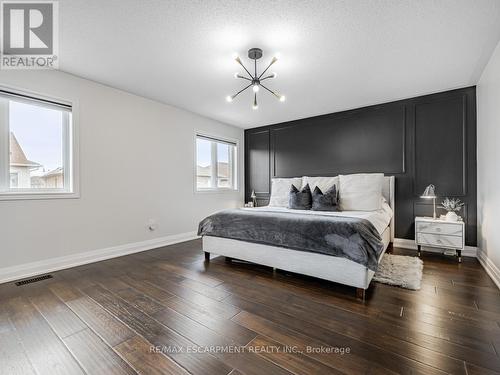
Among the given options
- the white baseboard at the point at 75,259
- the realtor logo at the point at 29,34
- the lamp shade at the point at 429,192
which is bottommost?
Answer: the white baseboard at the point at 75,259

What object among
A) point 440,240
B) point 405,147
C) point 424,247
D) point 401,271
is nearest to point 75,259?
point 401,271

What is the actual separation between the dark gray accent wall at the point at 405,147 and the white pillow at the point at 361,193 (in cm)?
61

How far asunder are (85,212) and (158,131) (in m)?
1.64

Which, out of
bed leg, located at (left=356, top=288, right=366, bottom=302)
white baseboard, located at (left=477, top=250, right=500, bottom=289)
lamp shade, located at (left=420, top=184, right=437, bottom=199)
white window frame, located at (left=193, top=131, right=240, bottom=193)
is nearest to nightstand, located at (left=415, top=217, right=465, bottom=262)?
white baseboard, located at (left=477, top=250, right=500, bottom=289)

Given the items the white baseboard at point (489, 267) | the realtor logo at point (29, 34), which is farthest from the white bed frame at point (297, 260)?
the realtor logo at point (29, 34)

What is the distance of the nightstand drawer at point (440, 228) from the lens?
9.94 ft

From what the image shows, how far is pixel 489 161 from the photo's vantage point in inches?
105

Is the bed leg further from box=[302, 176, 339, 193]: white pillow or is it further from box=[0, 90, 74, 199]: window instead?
box=[0, 90, 74, 199]: window

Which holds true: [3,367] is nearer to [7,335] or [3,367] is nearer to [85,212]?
[7,335]

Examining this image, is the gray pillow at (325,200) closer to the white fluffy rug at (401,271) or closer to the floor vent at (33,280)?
the white fluffy rug at (401,271)

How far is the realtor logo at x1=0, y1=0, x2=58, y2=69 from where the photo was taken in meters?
1.93

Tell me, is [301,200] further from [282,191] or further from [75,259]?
[75,259]

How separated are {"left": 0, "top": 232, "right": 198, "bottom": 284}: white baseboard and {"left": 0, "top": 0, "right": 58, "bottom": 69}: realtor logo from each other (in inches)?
86.0

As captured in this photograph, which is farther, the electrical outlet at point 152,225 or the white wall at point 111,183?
the electrical outlet at point 152,225
